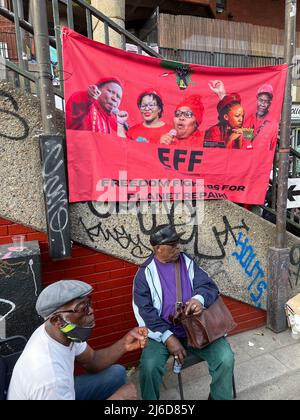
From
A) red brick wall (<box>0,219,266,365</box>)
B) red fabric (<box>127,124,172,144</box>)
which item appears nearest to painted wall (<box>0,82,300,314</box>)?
red brick wall (<box>0,219,266,365</box>)

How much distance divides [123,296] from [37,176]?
52.6 inches

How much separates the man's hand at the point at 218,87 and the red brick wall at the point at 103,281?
184 centimetres

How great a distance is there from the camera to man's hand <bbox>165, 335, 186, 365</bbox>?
7.38 ft

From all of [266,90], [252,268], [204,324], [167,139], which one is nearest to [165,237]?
[204,324]

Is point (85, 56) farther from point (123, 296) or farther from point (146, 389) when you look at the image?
point (146, 389)

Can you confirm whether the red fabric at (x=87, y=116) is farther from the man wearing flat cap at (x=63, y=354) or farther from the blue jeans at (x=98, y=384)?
the blue jeans at (x=98, y=384)

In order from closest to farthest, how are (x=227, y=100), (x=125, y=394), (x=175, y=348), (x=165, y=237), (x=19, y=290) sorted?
(x=125, y=394)
(x=19, y=290)
(x=175, y=348)
(x=165, y=237)
(x=227, y=100)

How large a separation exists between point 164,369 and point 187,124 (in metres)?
2.10

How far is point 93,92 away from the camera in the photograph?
2.49m

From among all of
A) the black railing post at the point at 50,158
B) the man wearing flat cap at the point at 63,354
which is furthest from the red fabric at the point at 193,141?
the man wearing flat cap at the point at 63,354

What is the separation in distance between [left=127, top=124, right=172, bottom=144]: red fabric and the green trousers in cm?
171

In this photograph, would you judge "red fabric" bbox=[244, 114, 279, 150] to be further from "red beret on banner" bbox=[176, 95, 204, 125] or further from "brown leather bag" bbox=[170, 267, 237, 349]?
"brown leather bag" bbox=[170, 267, 237, 349]

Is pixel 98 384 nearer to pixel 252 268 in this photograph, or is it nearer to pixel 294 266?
pixel 252 268

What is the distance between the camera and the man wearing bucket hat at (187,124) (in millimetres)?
2822
